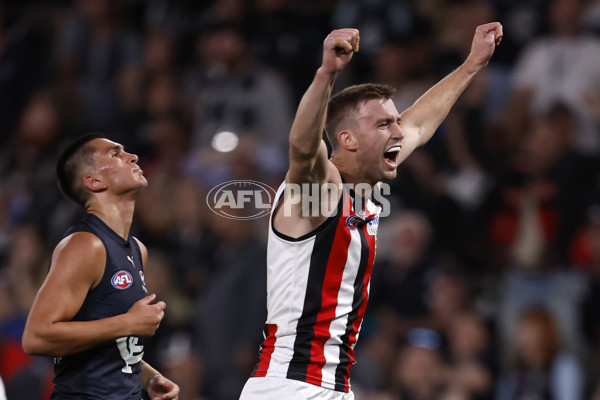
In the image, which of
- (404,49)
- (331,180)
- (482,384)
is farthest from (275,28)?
(331,180)

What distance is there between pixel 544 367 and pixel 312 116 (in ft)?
13.8

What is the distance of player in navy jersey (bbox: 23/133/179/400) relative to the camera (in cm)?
396

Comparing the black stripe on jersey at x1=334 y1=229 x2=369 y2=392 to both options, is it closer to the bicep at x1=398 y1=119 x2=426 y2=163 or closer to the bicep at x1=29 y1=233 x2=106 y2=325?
the bicep at x1=398 y1=119 x2=426 y2=163

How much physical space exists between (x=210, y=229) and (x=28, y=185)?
2849 millimetres

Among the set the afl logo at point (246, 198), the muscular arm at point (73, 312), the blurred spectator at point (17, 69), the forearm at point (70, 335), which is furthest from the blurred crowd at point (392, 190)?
the forearm at point (70, 335)

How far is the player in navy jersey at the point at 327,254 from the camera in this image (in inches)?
162

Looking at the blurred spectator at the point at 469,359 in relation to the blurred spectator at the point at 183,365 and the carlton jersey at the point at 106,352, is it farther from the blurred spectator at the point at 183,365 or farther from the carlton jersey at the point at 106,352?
the carlton jersey at the point at 106,352

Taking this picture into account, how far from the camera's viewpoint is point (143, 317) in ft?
13.4

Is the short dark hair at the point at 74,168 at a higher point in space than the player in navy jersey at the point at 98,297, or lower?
higher

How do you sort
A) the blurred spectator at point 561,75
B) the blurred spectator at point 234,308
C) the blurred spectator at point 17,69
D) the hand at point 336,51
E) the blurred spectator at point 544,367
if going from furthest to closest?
the blurred spectator at point 17,69 < the blurred spectator at point 561,75 < the blurred spectator at point 234,308 < the blurred spectator at point 544,367 < the hand at point 336,51

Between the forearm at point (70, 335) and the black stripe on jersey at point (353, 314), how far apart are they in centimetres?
99

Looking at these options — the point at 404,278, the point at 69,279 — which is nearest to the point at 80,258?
the point at 69,279

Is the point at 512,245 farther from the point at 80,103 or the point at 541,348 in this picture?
the point at 80,103

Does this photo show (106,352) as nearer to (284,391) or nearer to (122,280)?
(122,280)
